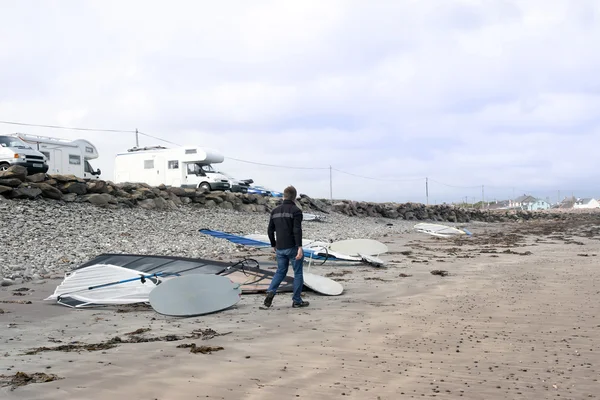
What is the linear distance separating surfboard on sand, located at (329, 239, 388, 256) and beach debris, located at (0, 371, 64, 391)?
8750 mm

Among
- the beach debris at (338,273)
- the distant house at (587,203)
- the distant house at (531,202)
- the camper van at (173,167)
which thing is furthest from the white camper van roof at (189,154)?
the distant house at (587,203)

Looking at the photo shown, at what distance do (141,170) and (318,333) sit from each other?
25.1 m

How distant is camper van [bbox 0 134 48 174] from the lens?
66.8ft

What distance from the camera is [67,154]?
26875 millimetres

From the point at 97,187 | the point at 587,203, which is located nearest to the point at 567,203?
the point at 587,203

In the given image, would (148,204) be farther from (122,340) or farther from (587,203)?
(587,203)

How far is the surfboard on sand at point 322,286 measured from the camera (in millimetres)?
8273

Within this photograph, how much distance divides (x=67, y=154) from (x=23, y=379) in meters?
25.3

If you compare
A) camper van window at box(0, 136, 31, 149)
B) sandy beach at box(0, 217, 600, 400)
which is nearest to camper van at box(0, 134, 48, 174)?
camper van window at box(0, 136, 31, 149)

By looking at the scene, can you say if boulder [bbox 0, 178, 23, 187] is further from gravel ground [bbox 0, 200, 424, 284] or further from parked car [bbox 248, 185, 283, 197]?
parked car [bbox 248, 185, 283, 197]

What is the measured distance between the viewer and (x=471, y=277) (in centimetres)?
1005

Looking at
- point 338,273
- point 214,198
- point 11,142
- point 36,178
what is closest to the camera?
point 338,273

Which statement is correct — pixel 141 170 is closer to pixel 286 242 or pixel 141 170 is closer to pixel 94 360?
pixel 286 242

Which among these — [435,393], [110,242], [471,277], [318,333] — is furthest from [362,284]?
[110,242]
